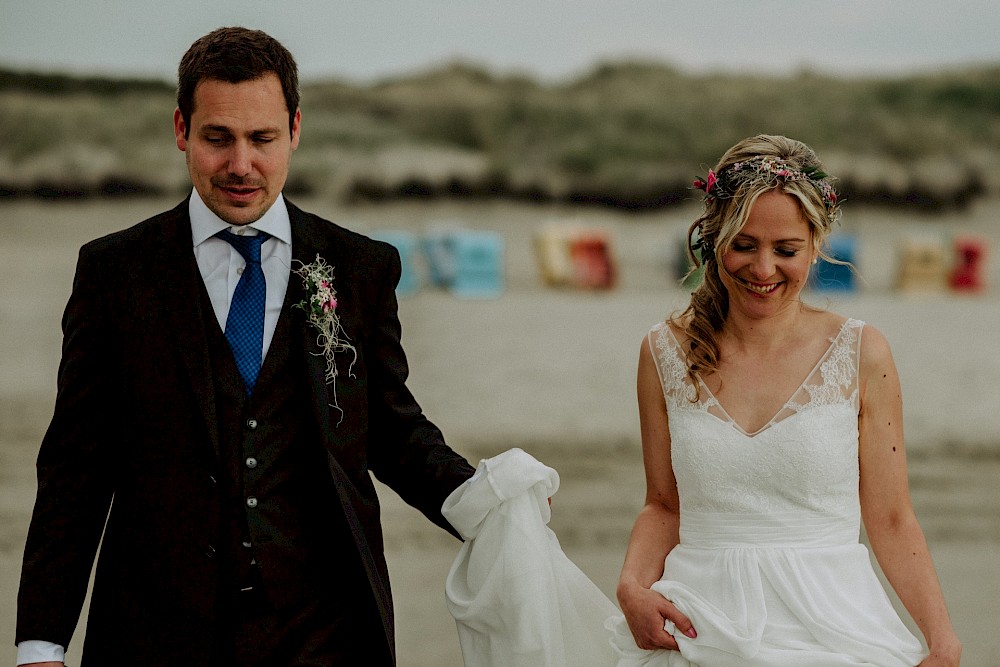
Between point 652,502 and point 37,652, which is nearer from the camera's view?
point 37,652

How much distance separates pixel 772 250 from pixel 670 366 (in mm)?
379

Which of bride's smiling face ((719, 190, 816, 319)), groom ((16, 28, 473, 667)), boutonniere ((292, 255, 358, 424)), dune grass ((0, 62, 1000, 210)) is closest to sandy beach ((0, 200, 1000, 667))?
dune grass ((0, 62, 1000, 210))

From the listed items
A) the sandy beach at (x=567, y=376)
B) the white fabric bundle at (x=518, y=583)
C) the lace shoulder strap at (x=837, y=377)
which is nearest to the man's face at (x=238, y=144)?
the white fabric bundle at (x=518, y=583)

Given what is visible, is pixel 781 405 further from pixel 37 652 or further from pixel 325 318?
pixel 37 652

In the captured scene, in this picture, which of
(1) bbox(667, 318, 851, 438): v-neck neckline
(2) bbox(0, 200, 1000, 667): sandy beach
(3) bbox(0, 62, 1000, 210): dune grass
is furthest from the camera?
(3) bbox(0, 62, 1000, 210): dune grass

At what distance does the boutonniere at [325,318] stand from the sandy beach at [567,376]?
257 centimetres

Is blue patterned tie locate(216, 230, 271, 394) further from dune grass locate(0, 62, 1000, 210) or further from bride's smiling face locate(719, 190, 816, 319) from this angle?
dune grass locate(0, 62, 1000, 210)

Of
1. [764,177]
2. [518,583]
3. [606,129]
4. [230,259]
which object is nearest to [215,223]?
[230,259]

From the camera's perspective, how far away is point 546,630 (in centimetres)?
293

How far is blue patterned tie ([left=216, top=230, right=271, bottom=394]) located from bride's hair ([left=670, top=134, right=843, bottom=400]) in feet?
3.19

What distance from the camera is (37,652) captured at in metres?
2.57

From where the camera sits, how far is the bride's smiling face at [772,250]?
2.80m

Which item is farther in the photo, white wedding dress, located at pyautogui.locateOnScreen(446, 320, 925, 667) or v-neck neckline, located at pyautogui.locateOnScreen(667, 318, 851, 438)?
v-neck neckline, located at pyautogui.locateOnScreen(667, 318, 851, 438)

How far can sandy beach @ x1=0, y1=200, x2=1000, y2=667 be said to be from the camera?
7984 mm
